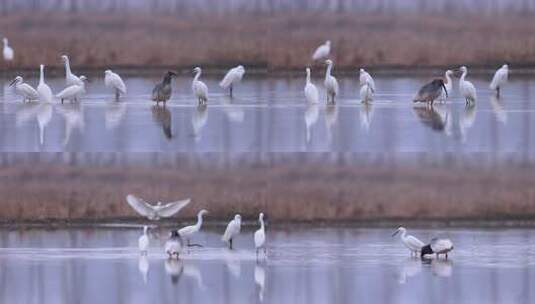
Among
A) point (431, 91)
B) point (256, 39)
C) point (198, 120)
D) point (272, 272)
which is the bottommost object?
point (272, 272)

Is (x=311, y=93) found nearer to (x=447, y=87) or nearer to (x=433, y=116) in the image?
(x=433, y=116)

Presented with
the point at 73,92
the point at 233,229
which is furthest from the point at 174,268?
the point at 73,92

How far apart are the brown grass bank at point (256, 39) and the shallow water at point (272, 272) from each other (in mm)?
1448

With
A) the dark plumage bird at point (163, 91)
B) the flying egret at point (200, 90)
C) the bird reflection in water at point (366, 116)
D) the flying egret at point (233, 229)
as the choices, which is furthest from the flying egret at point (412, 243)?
the dark plumage bird at point (163, 91)

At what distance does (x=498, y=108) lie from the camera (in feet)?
46.4

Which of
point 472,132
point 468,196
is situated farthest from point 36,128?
point 468,196

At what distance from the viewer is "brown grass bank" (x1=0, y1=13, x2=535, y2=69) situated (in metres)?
15.4

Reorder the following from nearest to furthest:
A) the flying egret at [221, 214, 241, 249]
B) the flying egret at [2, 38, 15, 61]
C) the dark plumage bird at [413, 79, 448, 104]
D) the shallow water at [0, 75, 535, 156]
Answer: the shallow water at [0, 75, 535, 156] < the dark plumage bird at [413, 79, 448, 104] < the flying egret at [2, 38, 15, 61] < the flying egret at [221, 214, 241, 249]

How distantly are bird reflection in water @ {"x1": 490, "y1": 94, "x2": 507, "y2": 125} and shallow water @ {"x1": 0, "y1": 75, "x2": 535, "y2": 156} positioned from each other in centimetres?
1

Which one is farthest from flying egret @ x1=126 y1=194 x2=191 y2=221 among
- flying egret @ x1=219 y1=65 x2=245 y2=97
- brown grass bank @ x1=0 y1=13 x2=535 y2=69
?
flying egret @ x1=219 y1=65 x2=245 y2=97

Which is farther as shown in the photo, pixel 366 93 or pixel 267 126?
pixel 366 93

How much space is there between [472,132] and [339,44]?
2.23 metres

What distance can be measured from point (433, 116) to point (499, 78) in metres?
0.98

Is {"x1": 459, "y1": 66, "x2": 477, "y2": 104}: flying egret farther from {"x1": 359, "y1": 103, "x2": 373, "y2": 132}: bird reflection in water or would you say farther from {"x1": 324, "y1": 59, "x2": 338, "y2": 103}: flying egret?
{"x1": 324, "y1": 59, "x2": 338, "y2": 103}: flying egret
